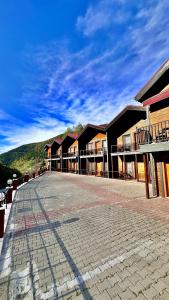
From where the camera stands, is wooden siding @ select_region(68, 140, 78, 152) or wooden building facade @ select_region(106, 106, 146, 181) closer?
wooden building facade @ select_region(106, 106, 146, 181)

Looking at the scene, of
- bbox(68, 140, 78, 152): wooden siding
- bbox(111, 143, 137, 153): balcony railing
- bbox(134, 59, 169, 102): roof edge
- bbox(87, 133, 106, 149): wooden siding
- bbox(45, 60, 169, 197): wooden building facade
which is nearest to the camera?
bbox(45, 60, 169, 197): wooden building facade

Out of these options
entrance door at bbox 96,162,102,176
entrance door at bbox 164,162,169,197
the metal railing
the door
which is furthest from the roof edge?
entrance door at bbox 96,162,102,176

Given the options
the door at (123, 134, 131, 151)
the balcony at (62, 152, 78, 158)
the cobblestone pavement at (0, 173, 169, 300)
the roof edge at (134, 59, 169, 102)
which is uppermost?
the roof edge at (134, 59, 169, 102)

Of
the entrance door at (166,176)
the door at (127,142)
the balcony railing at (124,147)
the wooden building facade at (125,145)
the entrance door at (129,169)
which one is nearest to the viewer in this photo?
the entrance door at (166,176)

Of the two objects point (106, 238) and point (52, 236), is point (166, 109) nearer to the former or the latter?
point (106, 238)

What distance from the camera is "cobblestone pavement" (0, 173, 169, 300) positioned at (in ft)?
10.6

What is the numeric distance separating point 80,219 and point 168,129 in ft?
25.4

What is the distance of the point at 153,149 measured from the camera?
954 cm

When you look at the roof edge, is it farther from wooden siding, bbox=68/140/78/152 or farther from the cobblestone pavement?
wooden siding, bbox=68/140/78/152

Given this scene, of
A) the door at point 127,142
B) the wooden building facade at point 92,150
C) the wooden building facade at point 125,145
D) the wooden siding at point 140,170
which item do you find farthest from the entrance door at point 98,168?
the wooden siding at point 140,170

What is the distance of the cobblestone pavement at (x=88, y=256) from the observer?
10.6ft

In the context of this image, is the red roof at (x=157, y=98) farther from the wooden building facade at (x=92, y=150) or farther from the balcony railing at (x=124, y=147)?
the wooden building facade at (x=92, y=150)

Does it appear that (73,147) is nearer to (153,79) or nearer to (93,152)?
(93,152)

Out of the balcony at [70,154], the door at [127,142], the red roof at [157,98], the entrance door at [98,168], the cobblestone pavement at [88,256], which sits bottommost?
the cobblestone pavement at [88,256]
